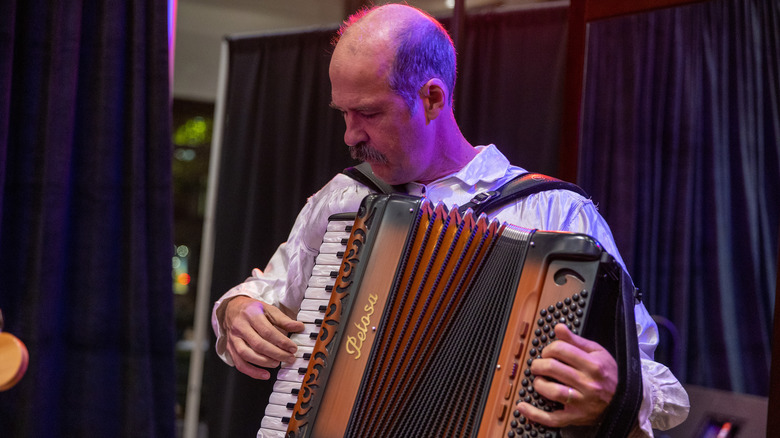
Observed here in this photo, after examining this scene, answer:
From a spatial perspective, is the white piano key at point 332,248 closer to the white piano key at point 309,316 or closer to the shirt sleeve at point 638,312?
the white piano key at point 309,316

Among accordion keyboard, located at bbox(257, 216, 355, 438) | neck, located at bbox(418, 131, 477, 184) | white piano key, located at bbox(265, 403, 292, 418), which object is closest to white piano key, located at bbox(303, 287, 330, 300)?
accordion keyboard, located at bbox(257, 216, 355, 438)

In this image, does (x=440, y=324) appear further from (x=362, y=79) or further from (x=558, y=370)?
→ (x=362, y=79)

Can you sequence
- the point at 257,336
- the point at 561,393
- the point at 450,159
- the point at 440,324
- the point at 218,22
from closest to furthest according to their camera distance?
the point at 561,393
the point at 440,324
the point at 257,336
the point at 450,159
the point at 218,22

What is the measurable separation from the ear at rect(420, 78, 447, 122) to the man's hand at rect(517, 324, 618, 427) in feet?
2.44

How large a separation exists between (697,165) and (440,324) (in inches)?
64.9

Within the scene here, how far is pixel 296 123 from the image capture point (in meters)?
3.58

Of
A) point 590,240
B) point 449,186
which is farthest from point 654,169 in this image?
point 590,240

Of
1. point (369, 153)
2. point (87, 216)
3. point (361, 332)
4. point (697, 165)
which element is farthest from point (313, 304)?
point (697, 165)

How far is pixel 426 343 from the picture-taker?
1.29 meters

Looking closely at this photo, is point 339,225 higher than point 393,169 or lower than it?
lower

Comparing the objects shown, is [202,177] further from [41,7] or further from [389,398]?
[389,398]

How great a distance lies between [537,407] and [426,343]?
0.24m

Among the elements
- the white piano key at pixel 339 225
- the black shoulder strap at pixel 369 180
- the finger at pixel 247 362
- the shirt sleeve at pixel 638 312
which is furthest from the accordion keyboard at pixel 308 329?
the shirt sleeve at pixel 638 312

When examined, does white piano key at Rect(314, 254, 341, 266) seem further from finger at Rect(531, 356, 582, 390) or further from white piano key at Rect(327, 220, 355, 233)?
finger at Rect(531, 356, 582, 390)
